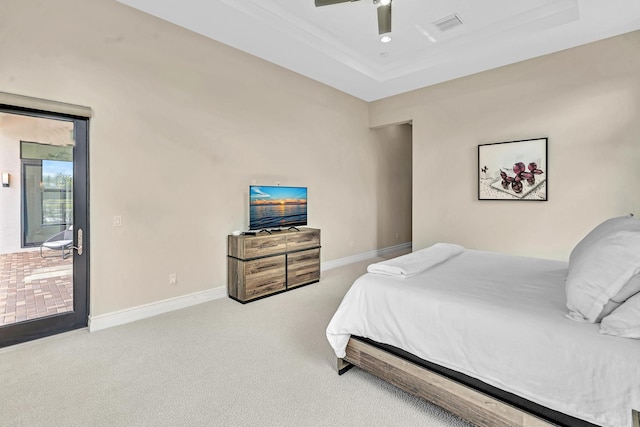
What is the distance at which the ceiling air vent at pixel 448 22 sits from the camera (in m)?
3.65

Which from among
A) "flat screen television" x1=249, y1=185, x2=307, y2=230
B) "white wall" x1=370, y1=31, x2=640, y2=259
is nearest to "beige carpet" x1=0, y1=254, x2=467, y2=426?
"flat screen television" x1=249, y1=185, x2=307, y2=230

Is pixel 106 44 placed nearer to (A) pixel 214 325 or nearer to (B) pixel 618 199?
(A) pixel 214 325

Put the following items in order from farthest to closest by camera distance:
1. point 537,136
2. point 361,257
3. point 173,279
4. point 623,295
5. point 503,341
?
1. point 361,257
2. point 537,136
3. point 173,279
4. point 503,341
5. point 623,295

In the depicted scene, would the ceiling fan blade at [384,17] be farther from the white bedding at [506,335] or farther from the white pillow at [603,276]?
the white pillow at [603,276]

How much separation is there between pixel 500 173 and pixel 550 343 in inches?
148

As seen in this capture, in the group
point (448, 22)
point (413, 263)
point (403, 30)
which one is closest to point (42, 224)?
point (413, 263)

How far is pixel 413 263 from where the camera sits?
239cm

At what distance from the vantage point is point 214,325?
3057 mm

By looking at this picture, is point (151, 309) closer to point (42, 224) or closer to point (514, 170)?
point (42, 224)

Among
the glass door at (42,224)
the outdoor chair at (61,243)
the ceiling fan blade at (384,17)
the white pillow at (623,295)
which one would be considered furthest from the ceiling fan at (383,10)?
the outdoor chair at (61,243)

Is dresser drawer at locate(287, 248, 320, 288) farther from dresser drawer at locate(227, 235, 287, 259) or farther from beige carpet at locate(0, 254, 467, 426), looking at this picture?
beige carpet at locate(0, 254, 467, 426)

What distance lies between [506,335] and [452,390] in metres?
0.46

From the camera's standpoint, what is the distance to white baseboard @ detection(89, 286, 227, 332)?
2982mm

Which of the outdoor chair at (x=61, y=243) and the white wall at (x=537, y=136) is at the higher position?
the white wall at (x=537, y=136)
